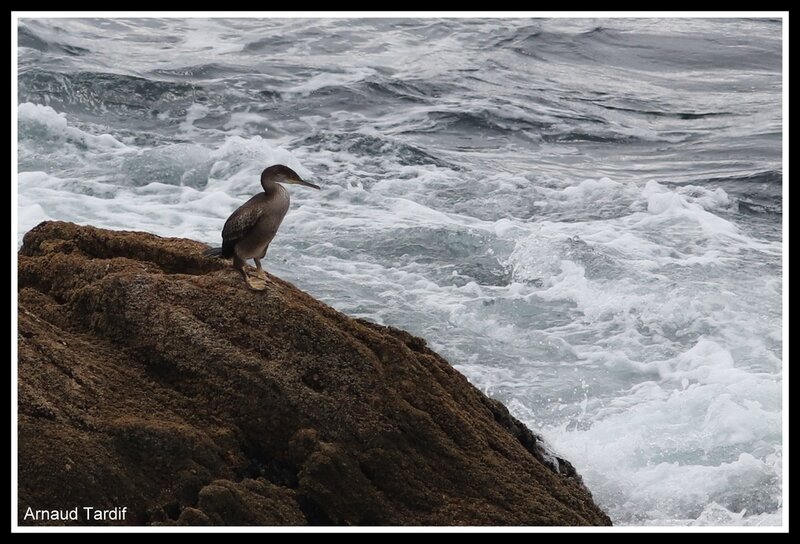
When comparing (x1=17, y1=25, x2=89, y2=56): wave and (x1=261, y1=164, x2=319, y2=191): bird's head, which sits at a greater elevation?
(x1=261, y1=164, x2=319, y2=191): bird's head

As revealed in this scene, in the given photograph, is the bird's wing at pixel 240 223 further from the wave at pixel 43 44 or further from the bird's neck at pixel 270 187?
the wave at pixel 43 44

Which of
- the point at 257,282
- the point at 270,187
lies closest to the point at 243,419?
the point at 257,282

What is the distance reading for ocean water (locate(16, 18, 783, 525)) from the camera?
23.6 feet

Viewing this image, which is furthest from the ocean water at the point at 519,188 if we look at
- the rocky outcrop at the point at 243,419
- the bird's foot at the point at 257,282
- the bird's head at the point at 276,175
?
the bird's head at the point at 276,175

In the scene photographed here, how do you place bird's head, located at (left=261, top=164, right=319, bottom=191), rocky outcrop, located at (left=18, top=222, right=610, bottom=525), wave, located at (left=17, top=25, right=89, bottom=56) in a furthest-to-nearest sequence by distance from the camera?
wave, located at (left=17, top=25, right=89, bottom=56)
bird's head, located at (left=261, top=164, right=319, bottom=191)
rocky outcrop, located at (left=18, top=222, right=610, bottom=525)

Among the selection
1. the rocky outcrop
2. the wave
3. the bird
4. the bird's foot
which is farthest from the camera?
the wave

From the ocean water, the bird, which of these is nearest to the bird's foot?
the bird

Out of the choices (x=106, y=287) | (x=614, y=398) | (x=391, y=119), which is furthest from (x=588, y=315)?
(x=391, y=119)

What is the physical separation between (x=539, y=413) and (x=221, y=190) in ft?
17.5

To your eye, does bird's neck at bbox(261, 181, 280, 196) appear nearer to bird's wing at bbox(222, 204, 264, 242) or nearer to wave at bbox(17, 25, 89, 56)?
bird's wing at bbox(222, 204, 264, 242)

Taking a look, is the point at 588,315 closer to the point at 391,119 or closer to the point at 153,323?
the point at 153,323

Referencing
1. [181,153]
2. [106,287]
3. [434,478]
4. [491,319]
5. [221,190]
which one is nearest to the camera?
[434,478]

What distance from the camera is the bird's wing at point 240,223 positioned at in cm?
472

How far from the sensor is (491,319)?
332 inches
